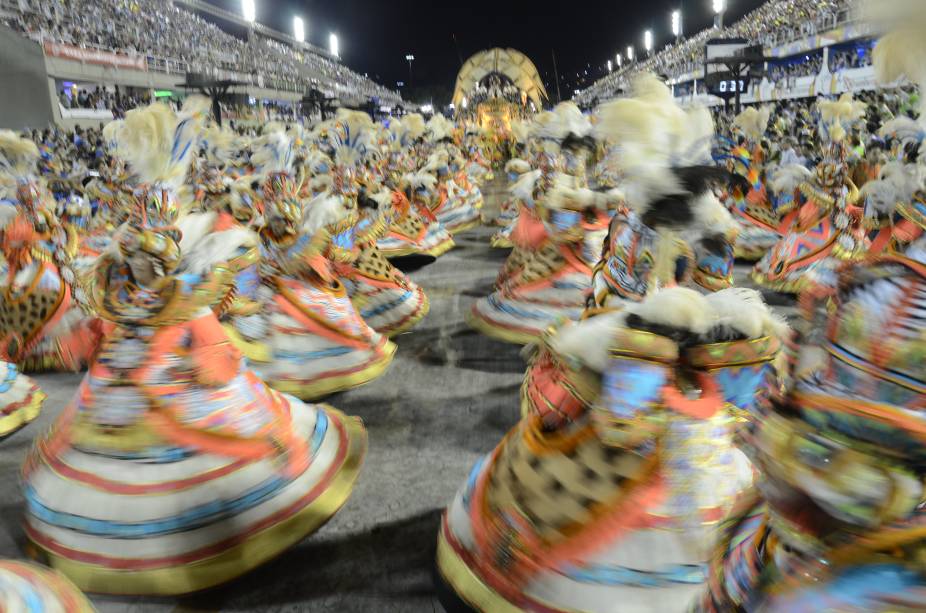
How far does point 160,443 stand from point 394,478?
1058mm

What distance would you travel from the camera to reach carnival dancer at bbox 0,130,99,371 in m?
4.29

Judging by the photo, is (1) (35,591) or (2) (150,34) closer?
(1) (35,591)

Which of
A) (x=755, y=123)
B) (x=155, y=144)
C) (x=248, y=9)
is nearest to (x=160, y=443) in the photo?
(x=155, y=144)

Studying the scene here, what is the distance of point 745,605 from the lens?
46.2 inches

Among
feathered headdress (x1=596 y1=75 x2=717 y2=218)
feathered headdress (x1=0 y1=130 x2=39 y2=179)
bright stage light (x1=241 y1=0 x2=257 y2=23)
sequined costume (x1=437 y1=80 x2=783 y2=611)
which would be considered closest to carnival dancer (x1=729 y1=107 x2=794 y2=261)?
feathered headdress (x1=596 y1=75 x2=717 y2=218)

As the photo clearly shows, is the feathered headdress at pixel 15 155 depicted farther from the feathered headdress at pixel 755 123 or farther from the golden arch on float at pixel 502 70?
the golden arch on float at pixel 502 70

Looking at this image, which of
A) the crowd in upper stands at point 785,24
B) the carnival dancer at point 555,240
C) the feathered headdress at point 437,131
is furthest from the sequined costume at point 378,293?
the crowd in upper stands at point 785,24

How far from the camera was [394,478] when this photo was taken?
301 centimetres

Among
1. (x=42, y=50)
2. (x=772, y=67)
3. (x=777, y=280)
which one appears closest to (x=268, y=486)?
(x=777, y=280)

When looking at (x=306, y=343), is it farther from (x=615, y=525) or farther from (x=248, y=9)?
(x=248, y=9)

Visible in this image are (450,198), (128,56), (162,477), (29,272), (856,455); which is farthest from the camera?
(128,56)

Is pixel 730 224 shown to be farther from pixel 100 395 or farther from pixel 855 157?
pixel 855 157

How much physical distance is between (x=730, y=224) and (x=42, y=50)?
716 inches

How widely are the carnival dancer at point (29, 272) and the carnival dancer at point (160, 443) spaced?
2200 mm
